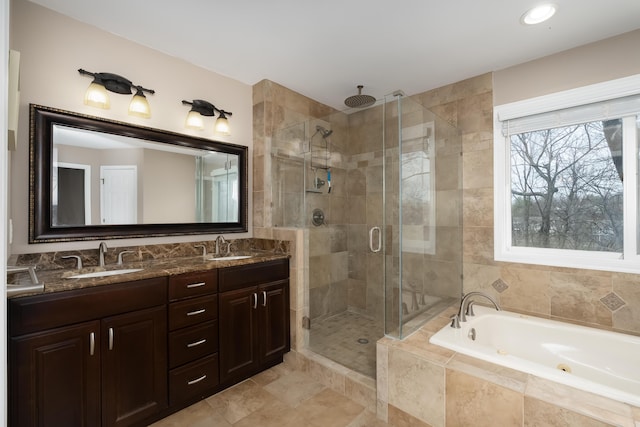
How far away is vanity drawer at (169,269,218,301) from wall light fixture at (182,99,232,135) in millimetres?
1249

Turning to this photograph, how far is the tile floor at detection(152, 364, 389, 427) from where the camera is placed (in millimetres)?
1747

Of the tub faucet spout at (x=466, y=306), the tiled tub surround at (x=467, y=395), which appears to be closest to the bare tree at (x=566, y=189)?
the tub faucet spout at (x=466, y=306)

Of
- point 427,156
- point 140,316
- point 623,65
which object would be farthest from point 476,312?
point 140,316

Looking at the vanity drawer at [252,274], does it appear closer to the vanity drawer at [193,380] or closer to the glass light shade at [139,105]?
the vanity drawer at [193,380]

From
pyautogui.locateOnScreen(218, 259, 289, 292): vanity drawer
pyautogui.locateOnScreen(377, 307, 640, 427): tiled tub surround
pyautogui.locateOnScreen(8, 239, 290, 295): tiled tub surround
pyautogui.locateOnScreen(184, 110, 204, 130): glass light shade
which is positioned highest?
pyautogui.locateOnScreen(184, 110, 204, 130): glass light shade

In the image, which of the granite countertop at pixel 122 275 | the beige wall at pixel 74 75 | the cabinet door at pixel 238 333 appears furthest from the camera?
the cabinet door at pixel 238 333

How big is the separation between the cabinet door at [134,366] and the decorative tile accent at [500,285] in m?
2.58

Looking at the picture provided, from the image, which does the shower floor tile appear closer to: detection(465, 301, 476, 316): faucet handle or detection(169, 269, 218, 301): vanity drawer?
detection(465, 301, 476, 316): faucet handle

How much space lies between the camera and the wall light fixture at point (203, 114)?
2.33m

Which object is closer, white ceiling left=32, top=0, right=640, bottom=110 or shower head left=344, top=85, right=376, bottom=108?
white ceiling left=32, top=0, right=640, bottom=110

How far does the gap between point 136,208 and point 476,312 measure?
278cm

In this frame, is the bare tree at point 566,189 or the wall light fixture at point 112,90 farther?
the bare tree at point 566,189

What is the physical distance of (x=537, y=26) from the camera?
186 centimetres

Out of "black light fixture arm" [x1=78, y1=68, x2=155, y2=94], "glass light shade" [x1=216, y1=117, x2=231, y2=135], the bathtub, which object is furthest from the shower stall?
"black light fixture arm" [x1=78, y1=68, x2=155, y2=94]
